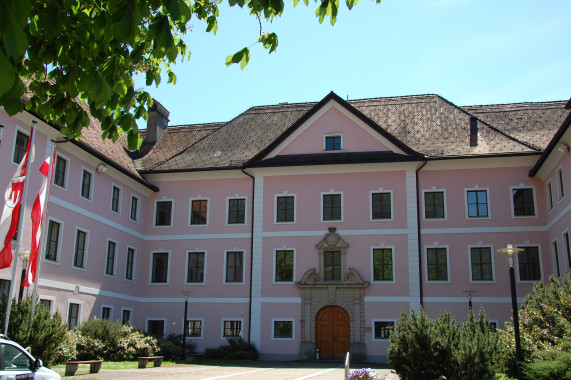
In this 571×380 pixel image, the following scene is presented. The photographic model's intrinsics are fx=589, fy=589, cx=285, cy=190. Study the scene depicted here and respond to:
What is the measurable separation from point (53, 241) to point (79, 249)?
2183 millimetres

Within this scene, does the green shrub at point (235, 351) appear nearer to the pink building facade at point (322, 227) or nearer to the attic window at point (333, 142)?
the pink building facade at point (322, 227)

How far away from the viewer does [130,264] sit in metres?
31.7

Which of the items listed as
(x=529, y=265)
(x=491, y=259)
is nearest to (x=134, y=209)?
(x=491, y=259)

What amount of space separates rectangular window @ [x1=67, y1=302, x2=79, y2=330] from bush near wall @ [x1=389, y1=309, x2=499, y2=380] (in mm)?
16753

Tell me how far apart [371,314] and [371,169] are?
295 inches

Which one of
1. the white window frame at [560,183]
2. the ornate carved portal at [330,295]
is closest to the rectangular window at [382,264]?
the ornate carved portal at [330,295]

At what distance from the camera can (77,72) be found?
22.4 feet

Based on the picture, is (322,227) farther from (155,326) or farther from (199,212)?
(155,326)

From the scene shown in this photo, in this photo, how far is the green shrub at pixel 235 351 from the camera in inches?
1134

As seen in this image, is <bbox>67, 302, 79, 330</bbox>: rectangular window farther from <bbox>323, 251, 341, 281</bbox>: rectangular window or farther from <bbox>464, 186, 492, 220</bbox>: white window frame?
<bbox>464, 186, 492, 220</bbox>: white window frame

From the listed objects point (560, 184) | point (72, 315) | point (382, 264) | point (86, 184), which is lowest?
point (72, 315)

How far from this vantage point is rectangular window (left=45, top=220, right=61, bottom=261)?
24672mm

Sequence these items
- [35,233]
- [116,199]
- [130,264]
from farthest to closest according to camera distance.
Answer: [130,264]
[116,199]
[35,233]

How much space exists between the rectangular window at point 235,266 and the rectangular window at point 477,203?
12201mm
